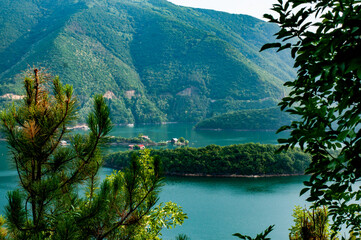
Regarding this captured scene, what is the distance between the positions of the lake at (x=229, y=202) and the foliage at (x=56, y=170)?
1326 centimetres

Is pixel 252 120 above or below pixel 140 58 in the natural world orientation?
below

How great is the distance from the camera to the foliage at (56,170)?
2.65 metres

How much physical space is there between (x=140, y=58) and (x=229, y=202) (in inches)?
3963

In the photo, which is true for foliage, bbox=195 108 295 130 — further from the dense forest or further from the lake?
the lake

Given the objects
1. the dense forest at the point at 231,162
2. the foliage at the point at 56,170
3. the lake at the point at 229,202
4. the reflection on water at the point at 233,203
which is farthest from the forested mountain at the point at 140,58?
the foliage at the point at 56,170

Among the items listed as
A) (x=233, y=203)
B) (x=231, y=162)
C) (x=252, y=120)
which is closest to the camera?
(x=233, y=203)

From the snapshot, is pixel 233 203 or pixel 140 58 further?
pixel 140 58

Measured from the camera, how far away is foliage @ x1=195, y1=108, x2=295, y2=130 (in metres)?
60.0

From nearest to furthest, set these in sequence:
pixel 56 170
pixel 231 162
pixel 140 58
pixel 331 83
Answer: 1. pixel 331 83
2. pixel 56 170
3. pixel 231 162
4. pixel 140 58

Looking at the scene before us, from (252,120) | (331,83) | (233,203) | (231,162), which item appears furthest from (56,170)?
(252,120)

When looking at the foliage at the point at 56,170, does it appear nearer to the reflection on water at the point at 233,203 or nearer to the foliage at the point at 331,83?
the foliage at the point at 331,83

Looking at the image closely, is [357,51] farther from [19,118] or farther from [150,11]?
[150,11]

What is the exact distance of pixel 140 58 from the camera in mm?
117375

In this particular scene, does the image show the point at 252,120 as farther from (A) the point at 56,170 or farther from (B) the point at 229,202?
(A) the point at 56,170
